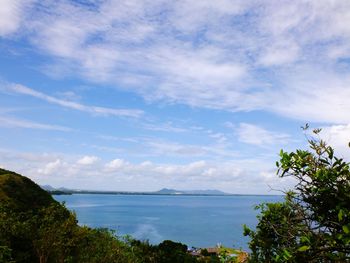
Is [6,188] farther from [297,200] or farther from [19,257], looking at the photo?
[297,200]

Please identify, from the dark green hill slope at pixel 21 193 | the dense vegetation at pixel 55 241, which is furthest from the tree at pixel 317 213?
the dark green hill slope at pixel 21 193

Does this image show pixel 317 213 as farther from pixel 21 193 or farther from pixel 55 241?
pixel 21 193

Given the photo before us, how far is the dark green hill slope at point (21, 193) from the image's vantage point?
38.6 m

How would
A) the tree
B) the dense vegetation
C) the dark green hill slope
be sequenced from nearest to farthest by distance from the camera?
the tree
the dense vegetation
the dark green hill slope

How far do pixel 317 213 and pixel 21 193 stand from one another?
40.3m

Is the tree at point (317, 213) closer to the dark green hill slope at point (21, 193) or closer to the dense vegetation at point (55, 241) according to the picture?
the dense vegetation at point (55, 241)

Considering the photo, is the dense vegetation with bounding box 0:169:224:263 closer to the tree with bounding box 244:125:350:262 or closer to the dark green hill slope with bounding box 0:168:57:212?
the dark green hill slope with bounding box 0:168:57:212

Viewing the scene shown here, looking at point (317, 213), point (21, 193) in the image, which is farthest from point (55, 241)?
point (317, 213)

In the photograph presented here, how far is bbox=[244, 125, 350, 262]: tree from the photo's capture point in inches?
189

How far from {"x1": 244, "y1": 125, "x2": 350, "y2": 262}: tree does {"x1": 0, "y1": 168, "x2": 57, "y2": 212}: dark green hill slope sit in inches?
1413

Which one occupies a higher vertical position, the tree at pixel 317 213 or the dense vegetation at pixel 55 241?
the tree at pixel 317 213

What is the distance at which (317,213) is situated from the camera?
5309 mm

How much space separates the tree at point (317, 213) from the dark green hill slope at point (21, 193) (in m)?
35.9

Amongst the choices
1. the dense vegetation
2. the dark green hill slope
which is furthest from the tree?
the dark green hill slope
